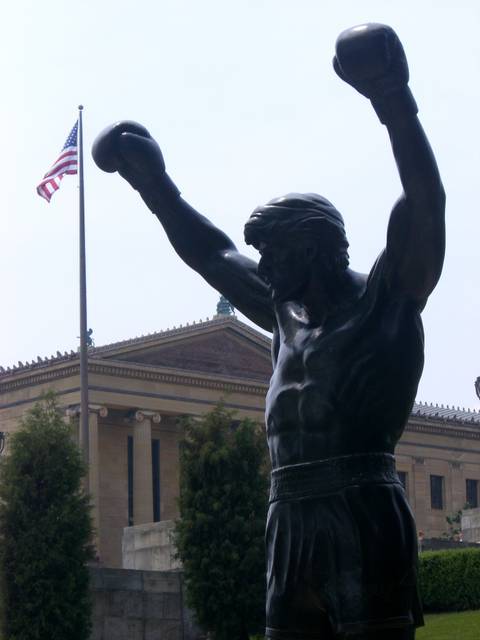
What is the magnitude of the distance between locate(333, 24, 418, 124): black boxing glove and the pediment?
6359cm

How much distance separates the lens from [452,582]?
34156 millimetres

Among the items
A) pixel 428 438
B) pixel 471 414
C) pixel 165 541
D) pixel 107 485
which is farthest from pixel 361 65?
pixel 471 414

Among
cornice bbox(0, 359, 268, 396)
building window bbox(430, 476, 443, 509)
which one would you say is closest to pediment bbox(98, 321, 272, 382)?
cornice bbox(0, 359, 268, 396)

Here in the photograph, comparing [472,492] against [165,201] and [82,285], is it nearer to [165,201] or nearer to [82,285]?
[82,285]

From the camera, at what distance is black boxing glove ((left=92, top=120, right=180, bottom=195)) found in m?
5.30

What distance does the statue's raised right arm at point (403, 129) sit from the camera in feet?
14.4

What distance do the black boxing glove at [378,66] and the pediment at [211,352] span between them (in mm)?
63593

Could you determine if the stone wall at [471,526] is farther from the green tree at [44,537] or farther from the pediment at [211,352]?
the pediment at [211,352]

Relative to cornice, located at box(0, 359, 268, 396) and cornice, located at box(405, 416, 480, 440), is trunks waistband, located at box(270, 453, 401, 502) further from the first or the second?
cornice, located at box(405, 416, 480, 440)

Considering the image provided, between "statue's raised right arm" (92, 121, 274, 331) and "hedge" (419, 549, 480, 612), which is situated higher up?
"statue's raised right arm" (92, 121, 274, 331)

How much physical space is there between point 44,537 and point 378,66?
92.9ft

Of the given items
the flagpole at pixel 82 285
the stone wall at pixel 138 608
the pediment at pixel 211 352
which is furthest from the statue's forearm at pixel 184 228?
the pediment at pixel 211 352

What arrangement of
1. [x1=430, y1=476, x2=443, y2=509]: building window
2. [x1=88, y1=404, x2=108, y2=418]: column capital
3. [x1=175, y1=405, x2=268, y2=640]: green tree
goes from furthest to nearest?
[x1=430, y1=476, x2=443, y2=509]: building window, [x1=88, y1=404, x2=108, y2=418]: column capital, [x1=175, y1=405, x2=268, y2=640]: green tree

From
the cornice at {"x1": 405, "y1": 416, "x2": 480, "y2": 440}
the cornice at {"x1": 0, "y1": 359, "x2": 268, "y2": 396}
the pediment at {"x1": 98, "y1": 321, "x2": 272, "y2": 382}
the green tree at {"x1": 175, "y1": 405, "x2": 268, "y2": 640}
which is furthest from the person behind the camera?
the cornice at {"x1": 405, "y1": 416, "x2": 480, "y2": 440}
